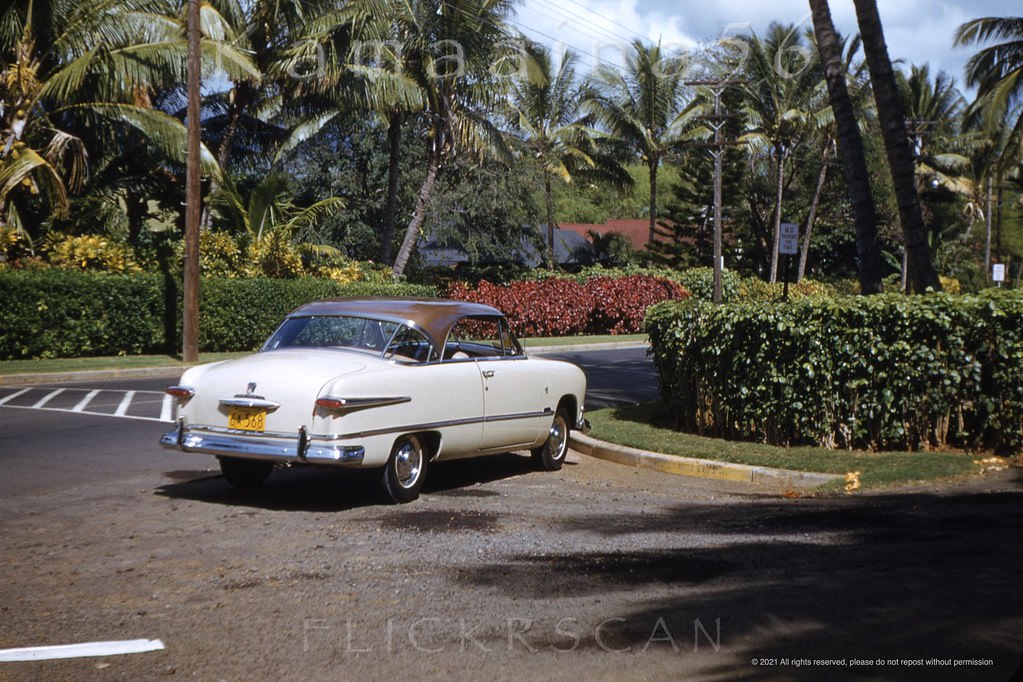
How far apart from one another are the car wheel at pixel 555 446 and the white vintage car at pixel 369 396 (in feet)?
1.30

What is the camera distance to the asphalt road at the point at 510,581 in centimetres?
464

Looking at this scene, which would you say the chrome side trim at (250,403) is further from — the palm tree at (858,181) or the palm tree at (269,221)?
the palm tree at (269,221)

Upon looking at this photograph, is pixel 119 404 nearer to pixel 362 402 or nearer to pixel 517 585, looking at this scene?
pixel 362 402

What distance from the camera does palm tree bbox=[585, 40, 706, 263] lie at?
2026 inches

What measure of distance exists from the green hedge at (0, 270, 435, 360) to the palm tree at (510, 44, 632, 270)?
25.7m

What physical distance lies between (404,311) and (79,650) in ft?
15.4

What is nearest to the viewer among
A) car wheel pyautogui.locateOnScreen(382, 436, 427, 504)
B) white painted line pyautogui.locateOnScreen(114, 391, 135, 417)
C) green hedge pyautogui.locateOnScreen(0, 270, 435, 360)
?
car wheel pyautogui.locateOnScreen(382, 436, 427, 504)

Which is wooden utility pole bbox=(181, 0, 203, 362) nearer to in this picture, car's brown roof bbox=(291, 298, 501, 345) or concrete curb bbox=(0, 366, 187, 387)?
concrete curb bbox=(0, 366, 187, 387)

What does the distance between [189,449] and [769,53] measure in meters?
49.6

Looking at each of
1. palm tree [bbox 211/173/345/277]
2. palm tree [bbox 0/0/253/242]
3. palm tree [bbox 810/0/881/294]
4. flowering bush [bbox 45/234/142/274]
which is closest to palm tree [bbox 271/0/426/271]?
palm tree [bbox 211/173/345/277]

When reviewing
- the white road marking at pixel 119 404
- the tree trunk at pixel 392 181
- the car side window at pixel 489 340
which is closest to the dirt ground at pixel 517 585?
the car side window at pixel 489 340

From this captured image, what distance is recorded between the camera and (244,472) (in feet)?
29.7

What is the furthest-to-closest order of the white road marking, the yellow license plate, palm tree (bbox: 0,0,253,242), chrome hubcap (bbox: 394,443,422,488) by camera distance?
palm tree (bbox: 0,0,253,242) → the white road marking → chrome hubcap (bbox: 394,443,422,488) → the yellow license plate

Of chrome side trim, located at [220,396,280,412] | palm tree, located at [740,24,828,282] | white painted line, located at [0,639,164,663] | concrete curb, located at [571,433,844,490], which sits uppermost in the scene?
palm tree, located at [740,24,828,282]
